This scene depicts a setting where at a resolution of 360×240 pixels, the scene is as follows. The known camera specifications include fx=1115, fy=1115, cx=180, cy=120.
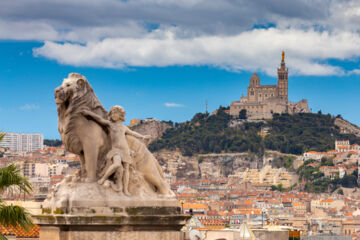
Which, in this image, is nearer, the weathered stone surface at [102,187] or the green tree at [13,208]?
the weathered stone surface at [102,187]

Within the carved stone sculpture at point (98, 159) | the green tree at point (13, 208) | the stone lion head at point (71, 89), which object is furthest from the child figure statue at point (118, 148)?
the green tree at point (13, 208)

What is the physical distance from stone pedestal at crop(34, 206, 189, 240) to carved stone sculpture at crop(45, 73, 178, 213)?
2.6 inches

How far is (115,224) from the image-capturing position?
22.5 ft

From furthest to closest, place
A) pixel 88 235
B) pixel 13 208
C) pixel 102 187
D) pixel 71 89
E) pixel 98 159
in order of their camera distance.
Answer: pixel 13 208
pixel 98 159
pixel 71 89
pixel 102 187
pixel 88 235

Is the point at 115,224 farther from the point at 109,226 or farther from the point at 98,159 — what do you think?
the point at 98,159

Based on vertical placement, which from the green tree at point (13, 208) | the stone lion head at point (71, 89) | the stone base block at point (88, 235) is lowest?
the stone base block at point (88, 235)

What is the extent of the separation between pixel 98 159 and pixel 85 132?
Result: 197 millimetres

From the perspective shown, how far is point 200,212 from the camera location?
15438 centimetres

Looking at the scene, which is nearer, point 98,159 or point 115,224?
point 115,224

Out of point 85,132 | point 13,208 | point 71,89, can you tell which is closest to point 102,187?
point 85,132

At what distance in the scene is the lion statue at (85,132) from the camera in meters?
7.05

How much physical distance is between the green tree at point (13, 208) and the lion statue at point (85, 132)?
1198 mm

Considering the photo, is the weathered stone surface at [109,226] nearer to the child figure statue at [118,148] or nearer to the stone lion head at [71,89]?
the child figure statue at [118,148]

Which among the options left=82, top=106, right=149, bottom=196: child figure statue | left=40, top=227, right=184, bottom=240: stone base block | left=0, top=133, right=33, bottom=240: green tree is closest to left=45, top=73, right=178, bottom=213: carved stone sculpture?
left=82, top=106, right=149, bottom=196: child figure statue
